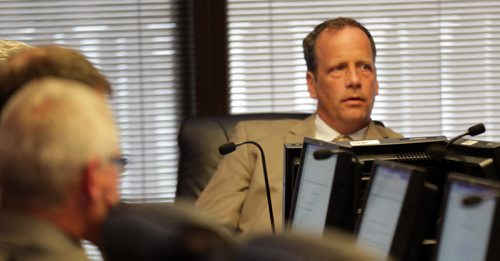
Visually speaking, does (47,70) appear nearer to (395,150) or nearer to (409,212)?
(409,212)

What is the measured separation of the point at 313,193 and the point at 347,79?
1.32 metres

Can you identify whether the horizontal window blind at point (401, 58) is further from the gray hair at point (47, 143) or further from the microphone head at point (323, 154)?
the gray hair at point (47, 143)

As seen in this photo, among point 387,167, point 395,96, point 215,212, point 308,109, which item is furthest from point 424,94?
point 387,167

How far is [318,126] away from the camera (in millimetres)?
3971

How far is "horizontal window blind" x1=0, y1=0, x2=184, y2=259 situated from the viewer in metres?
4.88

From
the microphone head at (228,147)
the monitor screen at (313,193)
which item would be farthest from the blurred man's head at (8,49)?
the monitor screen at (313,193)

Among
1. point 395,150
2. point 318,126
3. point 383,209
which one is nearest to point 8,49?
point 395,150

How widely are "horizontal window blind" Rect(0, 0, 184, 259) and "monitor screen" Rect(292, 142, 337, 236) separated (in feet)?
7.26

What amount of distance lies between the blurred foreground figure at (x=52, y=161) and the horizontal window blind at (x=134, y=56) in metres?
3.39

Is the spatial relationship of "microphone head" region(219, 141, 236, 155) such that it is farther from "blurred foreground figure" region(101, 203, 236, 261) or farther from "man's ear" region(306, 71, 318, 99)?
"blurred foreground figure" region(101, 203, 236, 261)

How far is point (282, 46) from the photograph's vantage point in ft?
15.9

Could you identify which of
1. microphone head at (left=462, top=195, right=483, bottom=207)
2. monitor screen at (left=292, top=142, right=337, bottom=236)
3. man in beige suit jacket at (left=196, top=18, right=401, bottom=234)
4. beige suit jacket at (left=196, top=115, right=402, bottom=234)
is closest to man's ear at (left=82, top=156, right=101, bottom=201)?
microphone head at (left=462, top=195, right=483, bottom=207)

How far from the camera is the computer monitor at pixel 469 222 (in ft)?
5.95

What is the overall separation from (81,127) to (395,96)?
11.8 feet
